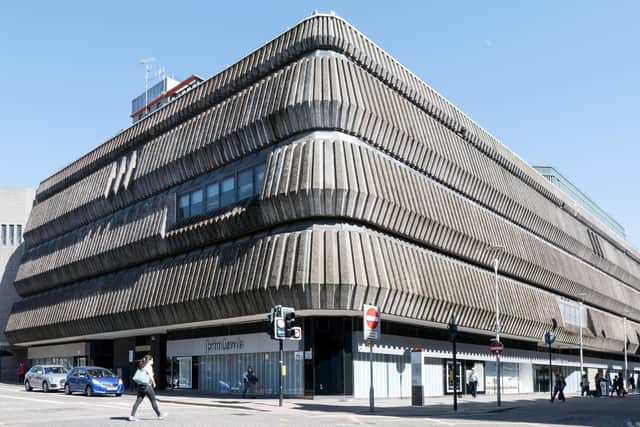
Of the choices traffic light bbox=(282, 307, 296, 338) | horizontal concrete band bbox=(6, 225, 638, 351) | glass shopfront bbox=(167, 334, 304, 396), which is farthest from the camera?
glass shopfront bbox=(167, 334, 304, 396)

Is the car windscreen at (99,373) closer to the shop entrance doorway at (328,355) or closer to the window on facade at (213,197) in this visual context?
the shop entrance doorway at (328,355)

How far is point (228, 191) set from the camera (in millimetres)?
44312

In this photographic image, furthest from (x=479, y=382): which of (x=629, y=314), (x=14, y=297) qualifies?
(x=14, y=297)

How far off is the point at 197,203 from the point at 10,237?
Answer: 167ft

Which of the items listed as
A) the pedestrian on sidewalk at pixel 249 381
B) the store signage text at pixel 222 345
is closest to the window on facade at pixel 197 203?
the store signage text at pixel 222 345

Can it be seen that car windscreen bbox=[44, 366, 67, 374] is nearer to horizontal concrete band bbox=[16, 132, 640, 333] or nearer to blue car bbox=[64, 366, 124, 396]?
blue car bbox=[64, 366, 124, 396]

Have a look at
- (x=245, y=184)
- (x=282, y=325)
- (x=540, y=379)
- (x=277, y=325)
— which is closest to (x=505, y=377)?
(x=540, y=379)

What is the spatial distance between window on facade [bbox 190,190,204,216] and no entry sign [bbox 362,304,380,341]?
20.8 m

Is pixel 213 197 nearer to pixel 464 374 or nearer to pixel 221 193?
pixel 221 193

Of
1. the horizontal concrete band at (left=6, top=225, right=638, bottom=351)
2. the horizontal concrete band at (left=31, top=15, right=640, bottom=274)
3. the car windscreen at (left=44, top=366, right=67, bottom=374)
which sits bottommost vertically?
the car windscreen at (left=44, top=366, right=67, bottom=374)

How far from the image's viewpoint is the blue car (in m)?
36.4

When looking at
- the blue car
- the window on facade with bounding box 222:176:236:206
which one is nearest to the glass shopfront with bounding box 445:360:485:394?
the window on facade with bounding box 222:176:236:206

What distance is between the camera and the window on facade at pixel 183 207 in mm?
48344

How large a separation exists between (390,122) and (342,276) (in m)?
11.0
